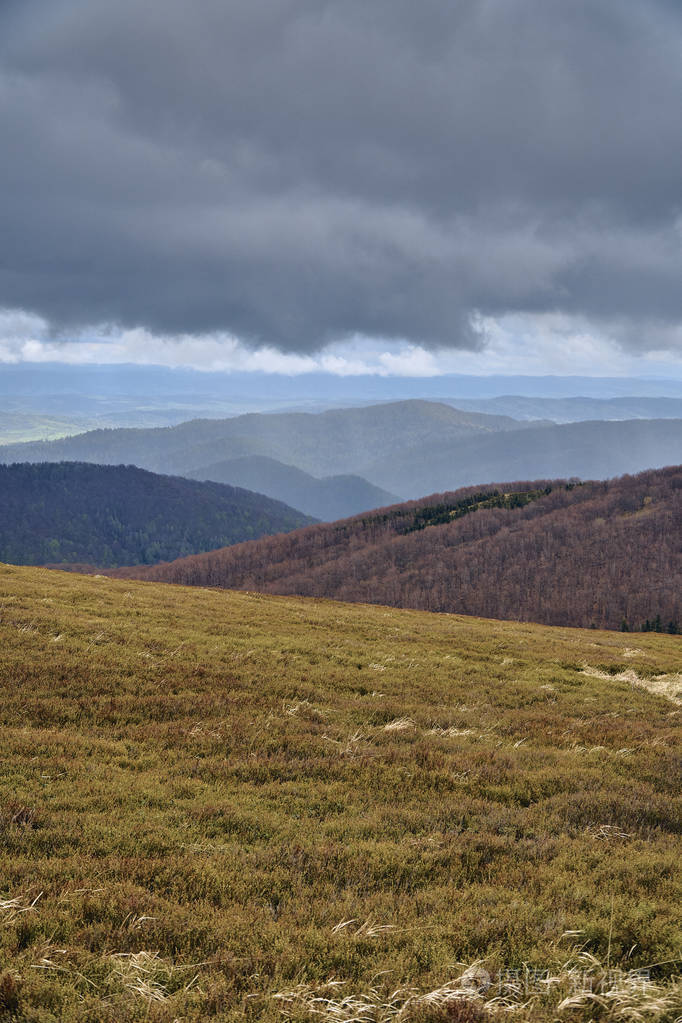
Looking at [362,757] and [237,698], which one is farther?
[237,698]

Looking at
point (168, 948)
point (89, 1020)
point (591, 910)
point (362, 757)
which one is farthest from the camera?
point (362, 757)

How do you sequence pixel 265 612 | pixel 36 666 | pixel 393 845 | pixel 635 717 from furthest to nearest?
pixel 265 612
pixel 635 717
pixel 36 666
pixel 393 845

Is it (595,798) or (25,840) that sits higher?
(25,840)

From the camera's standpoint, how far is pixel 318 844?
10016mm

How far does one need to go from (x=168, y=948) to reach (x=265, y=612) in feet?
95.7

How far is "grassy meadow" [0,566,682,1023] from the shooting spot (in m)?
6.66

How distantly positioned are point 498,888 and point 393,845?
1.89 meters

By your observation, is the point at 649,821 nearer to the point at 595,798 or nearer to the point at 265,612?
the point at 595,798

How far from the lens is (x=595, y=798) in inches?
498

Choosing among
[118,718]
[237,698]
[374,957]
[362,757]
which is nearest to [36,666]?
[118,718]

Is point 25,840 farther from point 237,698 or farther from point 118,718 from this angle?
point 237,698

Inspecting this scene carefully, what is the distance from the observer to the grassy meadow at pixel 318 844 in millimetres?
A: 6664

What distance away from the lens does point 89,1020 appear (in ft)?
19.9

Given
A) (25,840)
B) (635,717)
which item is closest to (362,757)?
(25,840)
